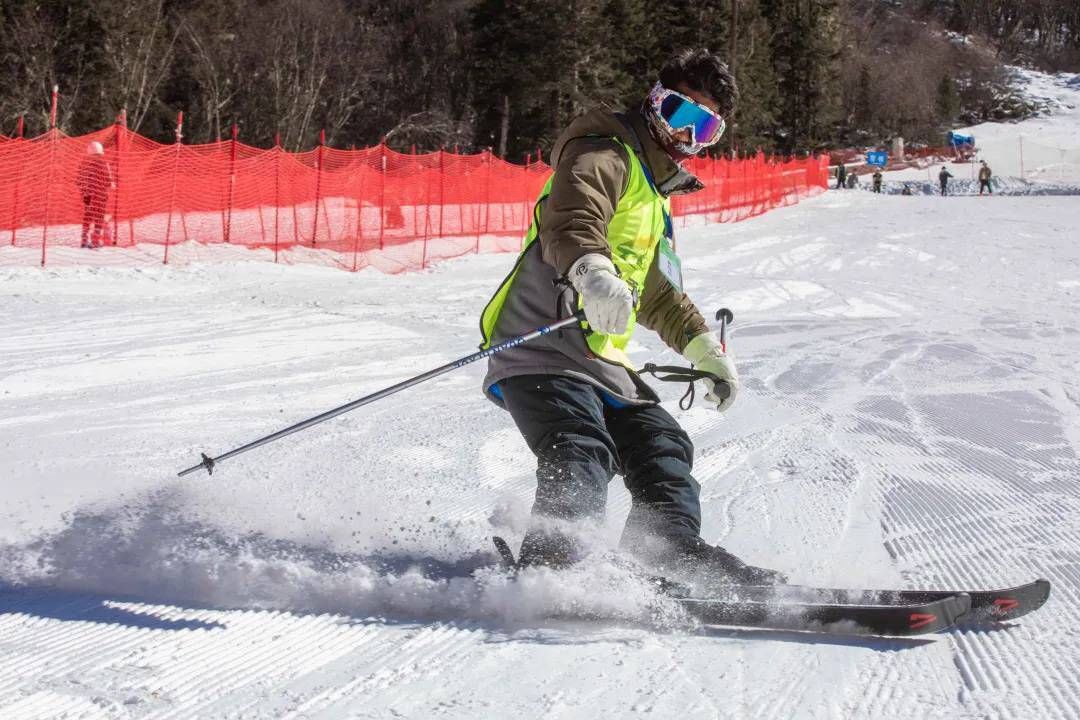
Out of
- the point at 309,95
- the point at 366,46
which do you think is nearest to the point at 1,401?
the point at 309,95

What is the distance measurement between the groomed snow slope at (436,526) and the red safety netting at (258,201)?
4.30 m

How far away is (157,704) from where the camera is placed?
7.60 ft

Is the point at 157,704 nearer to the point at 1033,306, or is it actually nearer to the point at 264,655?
the point at 264,655

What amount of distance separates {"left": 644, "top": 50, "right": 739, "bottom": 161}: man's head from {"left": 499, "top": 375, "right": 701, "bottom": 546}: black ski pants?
77cm

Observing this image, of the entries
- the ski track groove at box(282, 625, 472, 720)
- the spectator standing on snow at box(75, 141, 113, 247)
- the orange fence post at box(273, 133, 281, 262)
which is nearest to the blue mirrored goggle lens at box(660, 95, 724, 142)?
the ski track groove at box(282, 625, 472, 720)

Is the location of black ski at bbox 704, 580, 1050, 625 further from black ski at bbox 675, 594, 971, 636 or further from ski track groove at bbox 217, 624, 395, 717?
ski track groove at bbox 217, 624, 395, 717

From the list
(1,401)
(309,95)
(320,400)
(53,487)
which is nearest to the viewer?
(53,487)

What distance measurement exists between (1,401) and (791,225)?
823 inches

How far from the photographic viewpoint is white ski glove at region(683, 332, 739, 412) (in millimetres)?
3422

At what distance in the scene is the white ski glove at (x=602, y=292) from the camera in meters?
2.79

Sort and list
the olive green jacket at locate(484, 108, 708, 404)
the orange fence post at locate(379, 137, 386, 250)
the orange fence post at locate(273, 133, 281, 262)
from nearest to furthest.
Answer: the olive green jacket at locate(484, 108, 708, 404), the orange fence post at locate(273, 133, 281, 262), the orange fence post at locate(379, 137, 386, 250)

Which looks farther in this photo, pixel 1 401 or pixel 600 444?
pixel 1 401

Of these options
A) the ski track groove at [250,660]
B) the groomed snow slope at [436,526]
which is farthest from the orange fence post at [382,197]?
the ski track groove at [250,660]

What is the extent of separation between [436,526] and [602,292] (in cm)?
143
